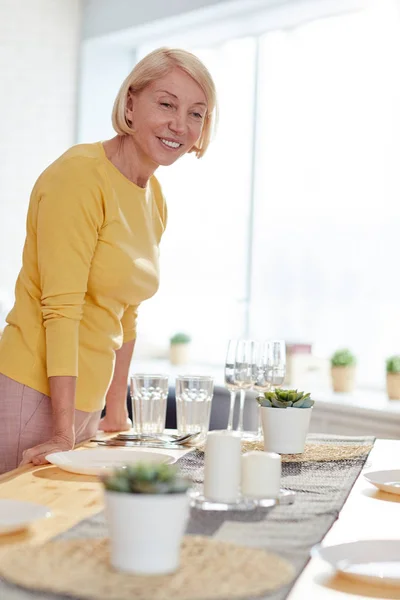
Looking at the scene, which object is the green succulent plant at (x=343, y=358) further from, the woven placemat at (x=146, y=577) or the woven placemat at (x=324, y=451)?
the woven placemat at (x=146, y=577)

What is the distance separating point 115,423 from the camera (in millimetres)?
2023

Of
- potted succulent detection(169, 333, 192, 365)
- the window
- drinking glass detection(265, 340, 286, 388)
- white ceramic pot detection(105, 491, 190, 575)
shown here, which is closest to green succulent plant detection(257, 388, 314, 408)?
drinking glass detection(265, 340, 286, 388)

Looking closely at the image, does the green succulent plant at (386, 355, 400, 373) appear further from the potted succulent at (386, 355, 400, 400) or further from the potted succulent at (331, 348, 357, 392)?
the potted succulent at (331, 348, 357, 392)

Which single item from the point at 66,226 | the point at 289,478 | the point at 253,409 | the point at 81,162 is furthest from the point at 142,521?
the point at 253,409

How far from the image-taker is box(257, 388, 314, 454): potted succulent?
1591mm

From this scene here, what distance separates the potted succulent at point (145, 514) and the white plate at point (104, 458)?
558 mm

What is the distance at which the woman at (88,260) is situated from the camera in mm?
1706

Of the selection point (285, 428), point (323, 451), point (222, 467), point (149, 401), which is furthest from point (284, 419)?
point (222, 467)

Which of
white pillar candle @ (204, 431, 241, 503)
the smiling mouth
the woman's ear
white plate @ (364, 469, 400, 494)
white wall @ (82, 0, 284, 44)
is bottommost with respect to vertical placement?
white plate @ (364, 469, 400, 494)

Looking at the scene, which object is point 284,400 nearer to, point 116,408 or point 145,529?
point 116,408

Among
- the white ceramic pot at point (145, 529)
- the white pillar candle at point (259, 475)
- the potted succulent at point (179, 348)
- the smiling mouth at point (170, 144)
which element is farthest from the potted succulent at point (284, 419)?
the potted succulent at point (179, 348)

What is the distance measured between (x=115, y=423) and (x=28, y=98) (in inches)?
105

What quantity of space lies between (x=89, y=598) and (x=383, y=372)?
3.11m

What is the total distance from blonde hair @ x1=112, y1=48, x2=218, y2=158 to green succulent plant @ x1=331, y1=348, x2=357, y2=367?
1870 millimetres
